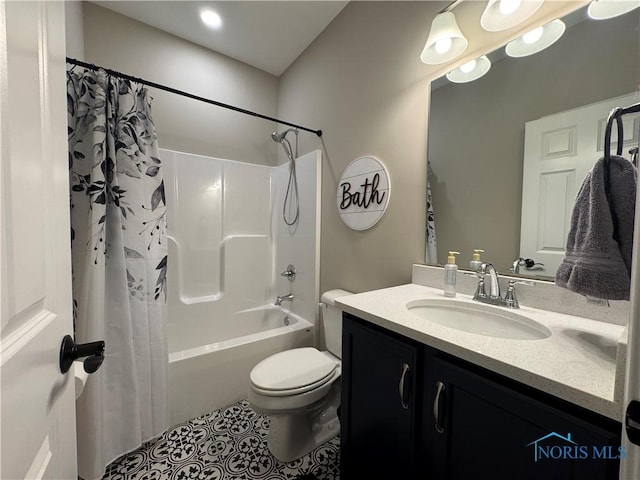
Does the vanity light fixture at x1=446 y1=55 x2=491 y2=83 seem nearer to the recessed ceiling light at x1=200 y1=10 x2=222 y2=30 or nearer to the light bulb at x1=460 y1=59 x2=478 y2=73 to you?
the light bulb at x1=460 y1=59 x2=478 y2=73

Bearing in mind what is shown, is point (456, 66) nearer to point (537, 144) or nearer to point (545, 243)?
point (537, 144)

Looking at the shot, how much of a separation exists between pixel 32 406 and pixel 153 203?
1202 millimetres

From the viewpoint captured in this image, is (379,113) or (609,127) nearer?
(609,127)

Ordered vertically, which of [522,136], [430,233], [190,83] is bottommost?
[430,233]

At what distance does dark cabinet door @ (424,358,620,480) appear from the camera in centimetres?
49

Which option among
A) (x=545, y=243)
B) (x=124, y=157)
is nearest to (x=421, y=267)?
(x=545, y=243)

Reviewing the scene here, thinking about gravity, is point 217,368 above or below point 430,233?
below

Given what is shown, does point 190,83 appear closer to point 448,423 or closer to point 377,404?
point 377,404

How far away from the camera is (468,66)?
45.2 inches

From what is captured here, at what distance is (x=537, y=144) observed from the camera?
3.24 ft

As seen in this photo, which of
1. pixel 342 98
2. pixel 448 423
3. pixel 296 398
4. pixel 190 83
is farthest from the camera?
pixel 190 83

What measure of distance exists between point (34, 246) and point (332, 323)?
147 cm

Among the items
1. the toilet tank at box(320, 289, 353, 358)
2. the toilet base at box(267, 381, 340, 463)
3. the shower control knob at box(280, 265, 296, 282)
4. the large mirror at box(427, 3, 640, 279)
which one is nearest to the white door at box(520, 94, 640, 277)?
the large mirror at box(427, 3, 640, 279)

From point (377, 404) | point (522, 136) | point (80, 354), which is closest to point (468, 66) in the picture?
point (522, 136)
